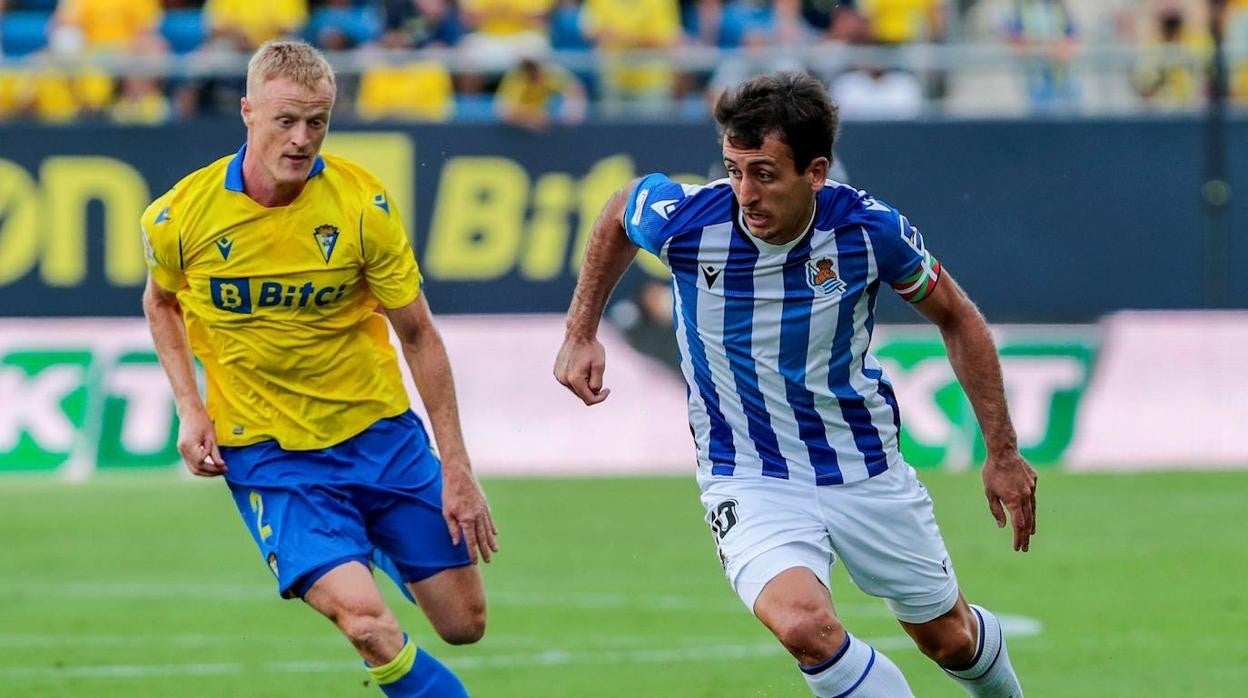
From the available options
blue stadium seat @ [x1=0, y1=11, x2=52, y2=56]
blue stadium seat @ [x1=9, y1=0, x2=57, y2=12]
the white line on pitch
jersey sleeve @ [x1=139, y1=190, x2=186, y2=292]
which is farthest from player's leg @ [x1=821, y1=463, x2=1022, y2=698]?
blue stadium seat @ [x1=9, y1=0, x2=57, y2=12]

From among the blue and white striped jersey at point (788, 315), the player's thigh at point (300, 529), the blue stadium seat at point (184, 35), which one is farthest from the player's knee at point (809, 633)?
the blue stadium seat at point (184, 35)

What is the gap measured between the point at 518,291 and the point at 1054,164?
13.9 ft

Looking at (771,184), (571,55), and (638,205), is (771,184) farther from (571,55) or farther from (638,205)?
(571,55)

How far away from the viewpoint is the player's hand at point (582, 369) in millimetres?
6219

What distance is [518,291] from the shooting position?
16188 mm

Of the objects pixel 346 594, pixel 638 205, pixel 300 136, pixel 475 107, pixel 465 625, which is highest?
pixel 300 136

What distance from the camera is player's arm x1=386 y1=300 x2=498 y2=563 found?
6.43 meters

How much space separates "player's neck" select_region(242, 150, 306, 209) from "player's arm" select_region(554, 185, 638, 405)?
954 millimetres

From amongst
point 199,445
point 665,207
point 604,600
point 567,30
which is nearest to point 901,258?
point 665,207

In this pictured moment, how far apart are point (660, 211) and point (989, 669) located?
176 cm

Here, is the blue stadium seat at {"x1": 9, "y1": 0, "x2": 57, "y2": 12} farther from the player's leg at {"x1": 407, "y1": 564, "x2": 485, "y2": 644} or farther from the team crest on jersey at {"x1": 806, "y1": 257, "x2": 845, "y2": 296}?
the team crest on jersey at {"x1": 806, "y1": 257, "x2": 845, "y2": 296}

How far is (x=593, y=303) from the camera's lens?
20.8 ft

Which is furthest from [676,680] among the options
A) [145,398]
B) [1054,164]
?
[1054,164]

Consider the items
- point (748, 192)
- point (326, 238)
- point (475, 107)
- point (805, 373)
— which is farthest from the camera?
point (475, 107)
